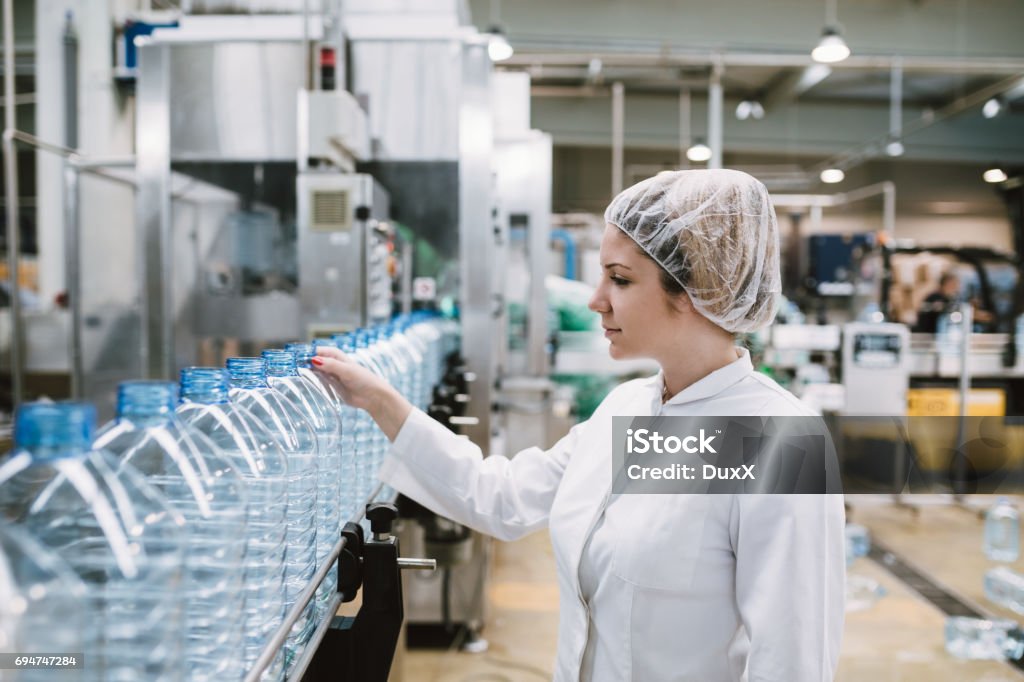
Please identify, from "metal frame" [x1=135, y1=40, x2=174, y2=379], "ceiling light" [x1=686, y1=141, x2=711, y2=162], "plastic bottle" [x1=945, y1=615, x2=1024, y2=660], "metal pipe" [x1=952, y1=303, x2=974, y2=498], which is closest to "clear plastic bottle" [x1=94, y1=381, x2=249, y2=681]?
"metal frame" [x1=135, y1=40, x2=174, y2=379]

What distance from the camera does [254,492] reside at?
915mm

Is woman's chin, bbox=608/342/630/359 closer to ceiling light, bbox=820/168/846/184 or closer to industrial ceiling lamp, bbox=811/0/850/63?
industrial ceiling lamp, bbox=811/0/850/63

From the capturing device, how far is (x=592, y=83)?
8.52 meters

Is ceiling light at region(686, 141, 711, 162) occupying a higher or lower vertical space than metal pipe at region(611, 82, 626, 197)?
lower

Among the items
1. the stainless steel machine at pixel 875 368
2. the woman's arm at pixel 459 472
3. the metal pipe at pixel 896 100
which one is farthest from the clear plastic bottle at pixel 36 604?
the metal pipe at pixel 896 100

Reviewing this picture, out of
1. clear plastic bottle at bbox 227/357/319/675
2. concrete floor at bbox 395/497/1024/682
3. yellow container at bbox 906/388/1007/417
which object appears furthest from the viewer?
yellow container at bbox 906/388/1007/417

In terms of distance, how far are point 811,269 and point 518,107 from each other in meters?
3.68

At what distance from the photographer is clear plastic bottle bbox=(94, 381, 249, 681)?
73cm

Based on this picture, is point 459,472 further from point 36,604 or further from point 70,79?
point 70,79

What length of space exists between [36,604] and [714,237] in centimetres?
97

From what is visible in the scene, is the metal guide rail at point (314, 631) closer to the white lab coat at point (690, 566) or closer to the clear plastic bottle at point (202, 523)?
the clear plastic bottle at point (202, 523)

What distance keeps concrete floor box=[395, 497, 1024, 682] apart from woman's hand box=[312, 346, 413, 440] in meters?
0.66

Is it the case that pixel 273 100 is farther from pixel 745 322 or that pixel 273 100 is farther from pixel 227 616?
pixel 227 616

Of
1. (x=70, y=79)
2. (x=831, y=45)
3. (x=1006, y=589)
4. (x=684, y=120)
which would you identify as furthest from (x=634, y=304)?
(x=684, y=120)
